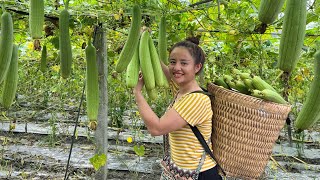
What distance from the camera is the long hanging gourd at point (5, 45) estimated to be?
1655 mm

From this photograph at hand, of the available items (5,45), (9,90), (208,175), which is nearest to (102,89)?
(208,175)

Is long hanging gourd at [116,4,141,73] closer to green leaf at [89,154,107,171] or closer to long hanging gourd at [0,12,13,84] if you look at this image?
long hanging gourd at [0,12,13,84]

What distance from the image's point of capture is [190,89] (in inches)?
116

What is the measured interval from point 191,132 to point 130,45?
1.25 meters

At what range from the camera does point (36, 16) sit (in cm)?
158

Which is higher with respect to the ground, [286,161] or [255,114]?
[255,114]

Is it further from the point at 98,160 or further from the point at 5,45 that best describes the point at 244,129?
the point at 5,45

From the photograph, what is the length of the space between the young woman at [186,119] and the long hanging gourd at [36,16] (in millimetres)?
1209

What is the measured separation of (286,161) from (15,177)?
3711 millimetres

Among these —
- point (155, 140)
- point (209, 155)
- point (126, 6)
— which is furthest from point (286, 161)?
point (126, 6)

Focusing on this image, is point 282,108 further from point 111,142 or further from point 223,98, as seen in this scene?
point 111,142

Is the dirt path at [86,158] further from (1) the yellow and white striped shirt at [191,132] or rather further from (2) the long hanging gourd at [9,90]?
(2) the long hanging gourd at [9,90]

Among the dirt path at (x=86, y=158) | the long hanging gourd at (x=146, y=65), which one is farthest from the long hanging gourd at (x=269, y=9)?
the dirt path at (x=86, y=158)

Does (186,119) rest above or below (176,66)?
below
